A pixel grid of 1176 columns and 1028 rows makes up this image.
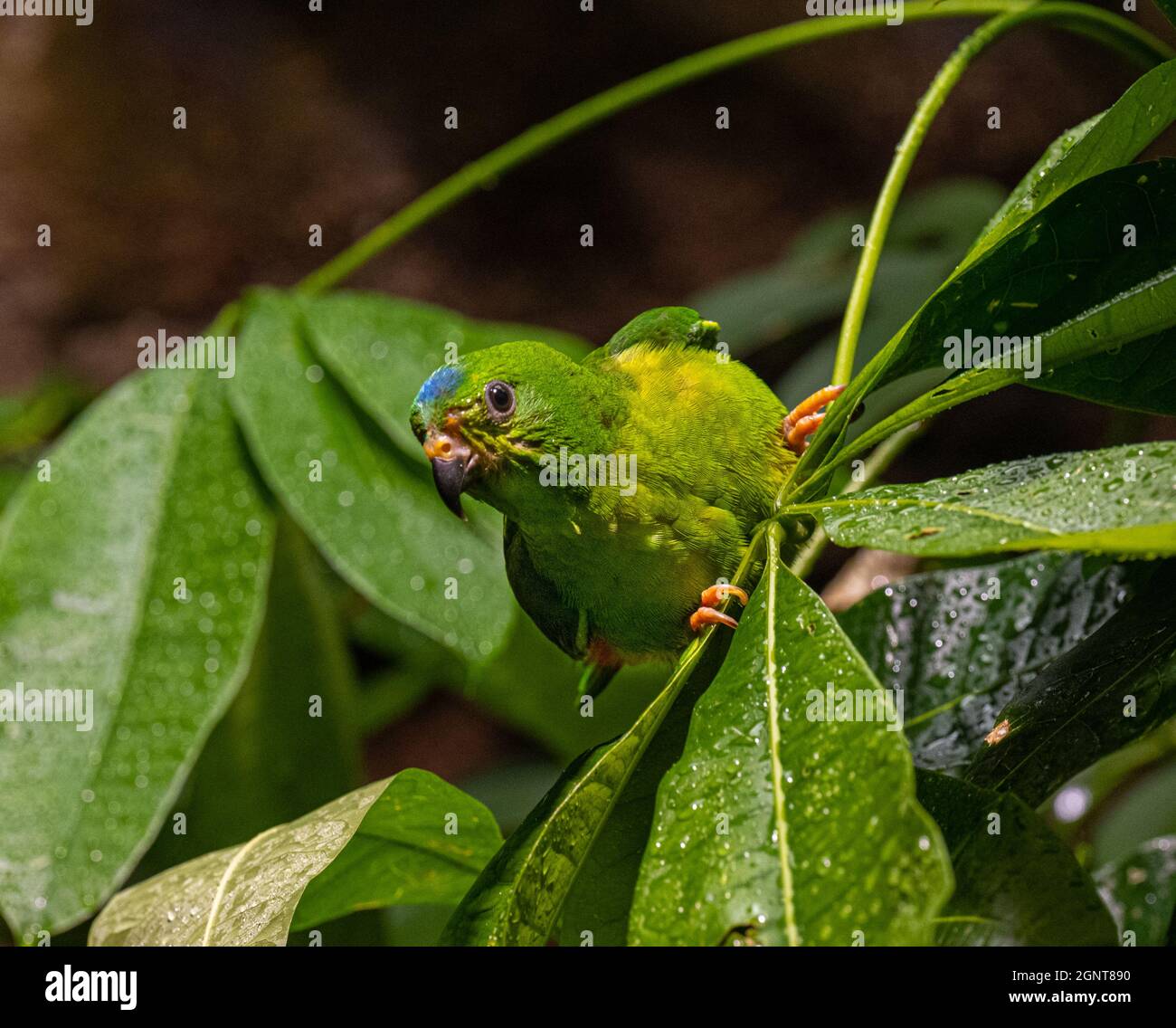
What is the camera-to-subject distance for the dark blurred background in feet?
12.6

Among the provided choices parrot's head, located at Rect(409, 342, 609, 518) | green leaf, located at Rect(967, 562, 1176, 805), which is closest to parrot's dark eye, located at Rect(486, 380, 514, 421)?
parrot's head, located at Rect(409, 342, 609, 518)

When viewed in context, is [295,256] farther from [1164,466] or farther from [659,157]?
[1164,466]

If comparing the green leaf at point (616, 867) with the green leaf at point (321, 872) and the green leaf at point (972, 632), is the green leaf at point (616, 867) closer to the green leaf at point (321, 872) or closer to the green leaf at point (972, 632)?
the green leaf at point (321, 872)

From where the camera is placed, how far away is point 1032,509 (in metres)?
0.76

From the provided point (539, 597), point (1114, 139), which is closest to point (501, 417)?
point (539, 597)

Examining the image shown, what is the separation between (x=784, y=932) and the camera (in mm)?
693

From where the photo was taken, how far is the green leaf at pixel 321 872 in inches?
38.5

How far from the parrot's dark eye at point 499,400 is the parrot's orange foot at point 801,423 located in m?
0.37

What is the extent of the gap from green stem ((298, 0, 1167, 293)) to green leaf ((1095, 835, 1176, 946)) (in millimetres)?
953

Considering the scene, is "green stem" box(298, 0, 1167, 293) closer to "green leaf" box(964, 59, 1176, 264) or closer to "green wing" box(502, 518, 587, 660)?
"green leaf" box(964, 59, 1176, 264)

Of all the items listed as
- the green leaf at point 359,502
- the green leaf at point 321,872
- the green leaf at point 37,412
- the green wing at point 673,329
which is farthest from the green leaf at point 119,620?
the green leaf at point 37,412

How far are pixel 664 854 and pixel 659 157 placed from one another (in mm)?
3509

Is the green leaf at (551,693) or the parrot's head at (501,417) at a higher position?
the parrot's head at (501,417)

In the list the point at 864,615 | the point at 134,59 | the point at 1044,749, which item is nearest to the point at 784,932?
the point at 1044,749
